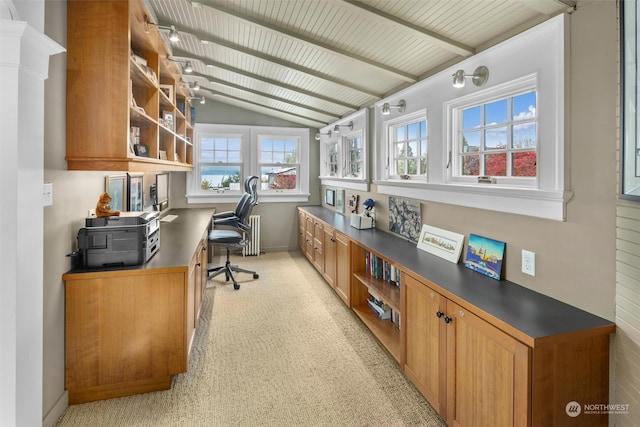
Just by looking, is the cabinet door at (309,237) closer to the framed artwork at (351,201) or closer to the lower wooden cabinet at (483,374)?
the framed artwork at (351,201)

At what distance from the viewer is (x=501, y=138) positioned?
7.41 ft

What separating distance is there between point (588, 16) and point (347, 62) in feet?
6.55

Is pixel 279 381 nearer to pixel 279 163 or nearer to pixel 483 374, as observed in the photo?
pixel 483 374

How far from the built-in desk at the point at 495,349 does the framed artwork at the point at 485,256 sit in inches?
2.6

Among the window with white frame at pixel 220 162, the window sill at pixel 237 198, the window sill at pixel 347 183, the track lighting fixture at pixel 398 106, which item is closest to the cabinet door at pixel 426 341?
the track lighting fixture at pixel 398 106

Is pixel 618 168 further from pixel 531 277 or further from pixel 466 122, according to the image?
pixel 466 122

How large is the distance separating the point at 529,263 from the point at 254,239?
4612 mm

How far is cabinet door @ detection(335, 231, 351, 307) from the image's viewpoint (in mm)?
3516

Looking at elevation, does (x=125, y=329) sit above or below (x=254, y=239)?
below

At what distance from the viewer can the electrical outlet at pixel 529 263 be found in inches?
74.7

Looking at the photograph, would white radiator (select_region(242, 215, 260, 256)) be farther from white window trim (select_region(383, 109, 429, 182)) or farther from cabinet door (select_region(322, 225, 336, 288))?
white window trim (select_region(383, 109, 429, 182))

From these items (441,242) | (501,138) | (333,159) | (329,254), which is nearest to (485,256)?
(441,242)

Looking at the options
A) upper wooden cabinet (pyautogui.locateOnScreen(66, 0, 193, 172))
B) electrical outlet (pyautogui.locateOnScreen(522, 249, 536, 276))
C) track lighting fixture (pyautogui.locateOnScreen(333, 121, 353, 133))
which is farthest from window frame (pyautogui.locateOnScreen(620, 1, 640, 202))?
track lighting fixture (pyautogui.locateOnScreen(333, 121, 353, 133))

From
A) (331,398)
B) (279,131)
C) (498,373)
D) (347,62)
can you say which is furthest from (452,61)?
(279,131)
